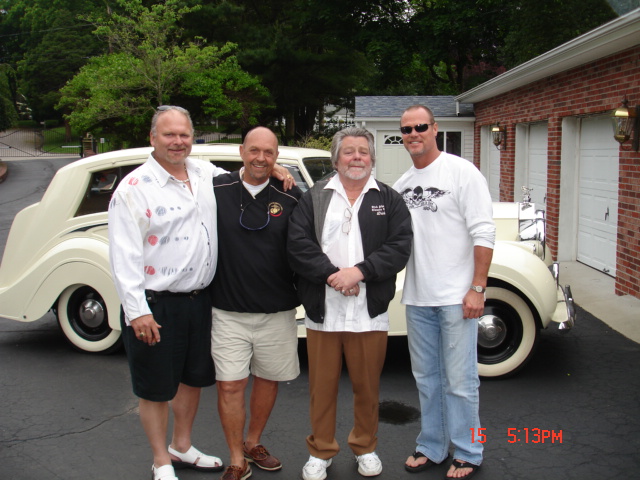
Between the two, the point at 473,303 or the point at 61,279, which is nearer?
the point at 473,303

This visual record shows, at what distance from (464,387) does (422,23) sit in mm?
23634

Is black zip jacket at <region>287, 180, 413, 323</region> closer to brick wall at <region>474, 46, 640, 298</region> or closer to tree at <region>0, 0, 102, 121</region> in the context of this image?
brick wall at <region>474, 46, 640, 298</region>

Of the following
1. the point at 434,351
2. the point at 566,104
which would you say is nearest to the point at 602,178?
the point at 566,104

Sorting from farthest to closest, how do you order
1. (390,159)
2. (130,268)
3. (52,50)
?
(52,50)
(390,159)
(130,268)

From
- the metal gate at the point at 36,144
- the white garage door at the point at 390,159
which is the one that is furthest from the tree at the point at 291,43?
the metal gate at the point at 36,144

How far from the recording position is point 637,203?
22.9 feet

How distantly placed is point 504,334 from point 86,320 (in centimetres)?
348

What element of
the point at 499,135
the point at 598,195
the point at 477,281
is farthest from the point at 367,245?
the point at 499,135

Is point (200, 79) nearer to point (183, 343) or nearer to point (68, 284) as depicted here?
point (68, 284)

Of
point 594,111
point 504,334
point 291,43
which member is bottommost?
point 504,334

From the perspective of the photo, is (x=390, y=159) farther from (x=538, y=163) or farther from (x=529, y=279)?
(x=529, y=279)

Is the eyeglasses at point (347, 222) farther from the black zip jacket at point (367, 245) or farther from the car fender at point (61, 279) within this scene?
the car fender at point (61, 279)

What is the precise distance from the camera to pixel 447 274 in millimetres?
3236

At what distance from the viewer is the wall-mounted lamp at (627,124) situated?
273 inches
